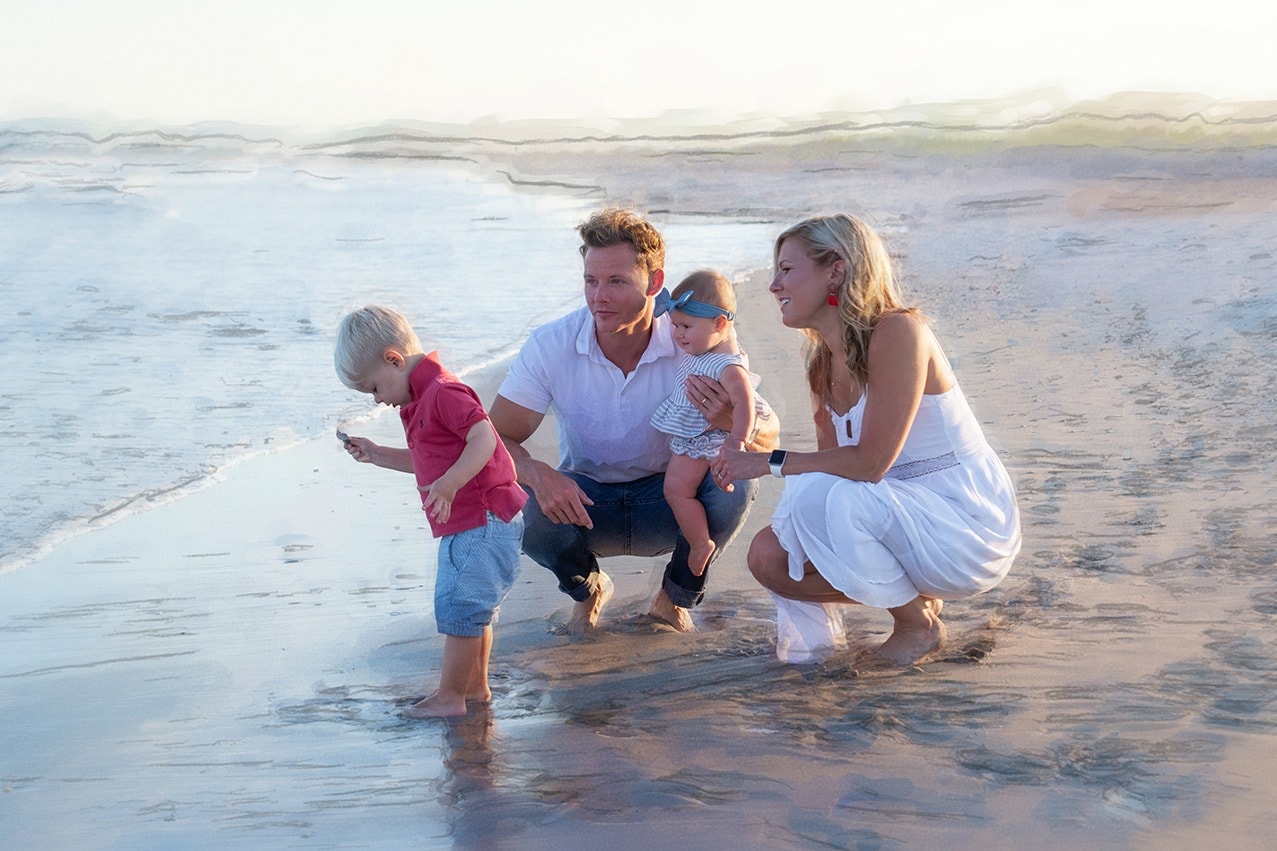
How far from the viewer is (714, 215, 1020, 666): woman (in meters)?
3.52

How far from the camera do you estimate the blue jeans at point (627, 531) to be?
411cm

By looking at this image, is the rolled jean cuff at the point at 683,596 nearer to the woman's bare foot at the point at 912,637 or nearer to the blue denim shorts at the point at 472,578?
the woman's bare foot at the point at 912,637

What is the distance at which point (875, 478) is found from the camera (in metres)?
3.55

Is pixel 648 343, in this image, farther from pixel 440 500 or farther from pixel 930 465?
pixel 440 500

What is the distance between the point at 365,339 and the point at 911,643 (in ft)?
5.51

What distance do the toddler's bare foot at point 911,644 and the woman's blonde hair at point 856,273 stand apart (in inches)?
27.8

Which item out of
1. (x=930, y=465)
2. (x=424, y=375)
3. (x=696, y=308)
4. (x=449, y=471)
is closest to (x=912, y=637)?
A: (x=930, y=465)

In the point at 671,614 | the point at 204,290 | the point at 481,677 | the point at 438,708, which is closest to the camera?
the point at 438,708

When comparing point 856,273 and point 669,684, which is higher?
point 856,273

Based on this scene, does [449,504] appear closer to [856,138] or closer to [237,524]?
[237,524]

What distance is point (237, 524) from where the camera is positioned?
5316mm

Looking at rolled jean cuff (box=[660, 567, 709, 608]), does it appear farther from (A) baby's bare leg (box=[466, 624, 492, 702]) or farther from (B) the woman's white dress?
(A) baby's bare leg (box=[466, 624, 492, 702])

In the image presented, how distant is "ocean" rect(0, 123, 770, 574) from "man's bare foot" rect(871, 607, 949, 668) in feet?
10.5

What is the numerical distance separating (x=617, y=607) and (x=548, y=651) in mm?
476
